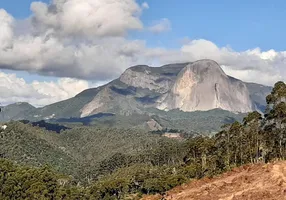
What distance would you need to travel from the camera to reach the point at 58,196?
107 m

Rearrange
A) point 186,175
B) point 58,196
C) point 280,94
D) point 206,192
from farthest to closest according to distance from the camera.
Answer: point 58,196 < point 186,175 < point 280,94 < point 206,192

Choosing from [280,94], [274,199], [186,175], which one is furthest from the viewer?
[186,175]

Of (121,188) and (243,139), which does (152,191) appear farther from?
(243,139)

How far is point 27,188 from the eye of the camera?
108688 mm

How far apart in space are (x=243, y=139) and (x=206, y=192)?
39563mm

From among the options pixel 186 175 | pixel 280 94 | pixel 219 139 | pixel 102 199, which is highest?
pixel 280 94

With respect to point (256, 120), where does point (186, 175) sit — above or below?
below

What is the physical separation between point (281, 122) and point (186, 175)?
1161 inches

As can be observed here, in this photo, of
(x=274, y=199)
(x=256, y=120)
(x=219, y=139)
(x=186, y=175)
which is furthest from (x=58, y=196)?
(x=274, y=199)

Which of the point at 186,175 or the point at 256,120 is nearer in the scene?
the point at 256,120

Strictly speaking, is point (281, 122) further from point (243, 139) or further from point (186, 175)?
point (186, 175)

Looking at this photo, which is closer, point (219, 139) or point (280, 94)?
point (280, 94)

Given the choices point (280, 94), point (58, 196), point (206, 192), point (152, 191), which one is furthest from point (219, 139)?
point (206, 192)

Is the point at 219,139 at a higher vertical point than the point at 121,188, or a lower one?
higher
